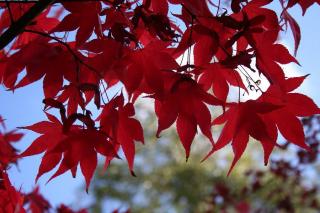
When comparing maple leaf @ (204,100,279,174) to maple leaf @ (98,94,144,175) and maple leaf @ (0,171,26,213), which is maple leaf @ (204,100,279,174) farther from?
maple leaf @ (0,171,26,213)

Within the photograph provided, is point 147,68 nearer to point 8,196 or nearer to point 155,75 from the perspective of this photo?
point 155,75

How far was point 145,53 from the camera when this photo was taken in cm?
81

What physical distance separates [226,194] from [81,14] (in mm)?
3556

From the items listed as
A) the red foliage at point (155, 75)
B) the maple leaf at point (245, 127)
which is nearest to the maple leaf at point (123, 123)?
the red foliage at point (155, 75)

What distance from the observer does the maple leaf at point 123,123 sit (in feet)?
2.81

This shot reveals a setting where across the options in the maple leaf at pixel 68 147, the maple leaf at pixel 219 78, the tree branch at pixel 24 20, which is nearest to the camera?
the tree branch at pixel 24 20

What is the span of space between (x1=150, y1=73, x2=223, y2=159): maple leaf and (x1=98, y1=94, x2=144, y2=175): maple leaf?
Answer: 0.08 metres

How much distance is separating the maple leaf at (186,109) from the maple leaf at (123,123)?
0.26 ft

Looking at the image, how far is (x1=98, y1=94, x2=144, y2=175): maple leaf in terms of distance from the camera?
85 cm

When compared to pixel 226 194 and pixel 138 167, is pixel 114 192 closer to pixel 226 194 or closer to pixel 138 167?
pixel 138 167

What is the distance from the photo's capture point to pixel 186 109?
2.66ft

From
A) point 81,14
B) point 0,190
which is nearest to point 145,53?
point 81,14

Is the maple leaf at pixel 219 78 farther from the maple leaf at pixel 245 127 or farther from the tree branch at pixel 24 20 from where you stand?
the tree branch at pixel 24 20

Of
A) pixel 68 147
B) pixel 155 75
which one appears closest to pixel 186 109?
pixel 155 75
